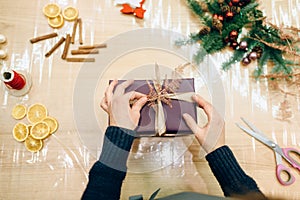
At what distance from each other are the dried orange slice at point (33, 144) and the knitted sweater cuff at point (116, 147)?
0.19 meters

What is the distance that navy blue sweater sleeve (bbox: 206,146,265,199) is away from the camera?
0.62 m

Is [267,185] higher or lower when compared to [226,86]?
lower

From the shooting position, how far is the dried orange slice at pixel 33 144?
742 mm

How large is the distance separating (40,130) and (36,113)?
0.15 ft

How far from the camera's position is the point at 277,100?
0.79 meters

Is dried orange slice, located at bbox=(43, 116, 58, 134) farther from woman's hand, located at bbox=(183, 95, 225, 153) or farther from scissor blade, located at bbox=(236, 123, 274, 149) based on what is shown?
scissor blade, located at bbox=(236, 123, 274, 149)

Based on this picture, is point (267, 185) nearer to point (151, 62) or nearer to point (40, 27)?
point (151, 62)

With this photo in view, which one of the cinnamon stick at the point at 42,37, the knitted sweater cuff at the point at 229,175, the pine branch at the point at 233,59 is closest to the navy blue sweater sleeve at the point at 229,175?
the knitted sweater cuff at the point at 229,175

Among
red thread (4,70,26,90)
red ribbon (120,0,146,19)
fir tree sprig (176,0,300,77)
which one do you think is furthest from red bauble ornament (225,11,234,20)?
red thread (4,70,26,90)

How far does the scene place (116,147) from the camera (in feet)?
2.08

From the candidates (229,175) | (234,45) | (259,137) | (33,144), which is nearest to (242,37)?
(234,45)

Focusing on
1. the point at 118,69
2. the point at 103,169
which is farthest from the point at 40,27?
the point at 103,169

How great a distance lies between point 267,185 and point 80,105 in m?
0.47

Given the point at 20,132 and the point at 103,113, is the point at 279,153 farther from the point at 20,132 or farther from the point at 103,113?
the point at 20,132
